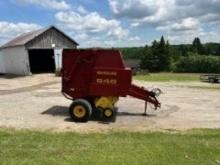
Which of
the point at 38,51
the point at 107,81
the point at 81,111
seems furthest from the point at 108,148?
the point at 38,51

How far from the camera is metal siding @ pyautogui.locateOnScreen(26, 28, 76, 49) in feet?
123

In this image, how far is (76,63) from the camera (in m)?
13.5

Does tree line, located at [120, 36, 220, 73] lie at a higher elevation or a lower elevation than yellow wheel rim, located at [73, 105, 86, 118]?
lower

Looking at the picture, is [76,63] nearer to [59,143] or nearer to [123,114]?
[123,114]

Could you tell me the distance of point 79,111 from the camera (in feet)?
42.1

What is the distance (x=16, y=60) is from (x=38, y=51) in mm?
3774

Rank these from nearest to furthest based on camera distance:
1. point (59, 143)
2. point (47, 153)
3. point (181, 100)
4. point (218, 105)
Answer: point (47, 153), point (59, 143), point (218, 105), point (181, 100)

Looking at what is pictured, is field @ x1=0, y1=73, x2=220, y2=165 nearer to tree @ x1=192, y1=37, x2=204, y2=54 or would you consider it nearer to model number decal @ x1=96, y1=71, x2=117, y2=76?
model number decal @ x1=96, y1=71, x2=117, y2=76

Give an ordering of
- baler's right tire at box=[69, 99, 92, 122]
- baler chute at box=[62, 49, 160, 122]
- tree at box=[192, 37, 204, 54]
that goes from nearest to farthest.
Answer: baler's right tire at box=[69, 99, 92, 122]
baler chute at box=[62, 49, 160, 122]
tree at box=[192, 37, 204, 54]

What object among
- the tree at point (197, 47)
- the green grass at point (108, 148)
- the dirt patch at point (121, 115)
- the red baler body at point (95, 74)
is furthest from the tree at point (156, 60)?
the green grass at point (108, 148)

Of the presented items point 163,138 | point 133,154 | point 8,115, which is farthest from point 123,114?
A: point 133,154

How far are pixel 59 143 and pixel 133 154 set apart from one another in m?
1.83

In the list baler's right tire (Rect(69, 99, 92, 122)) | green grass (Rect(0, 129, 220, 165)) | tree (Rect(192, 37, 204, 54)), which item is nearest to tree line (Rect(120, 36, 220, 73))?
tree (Rect(192, 37, 204, 54))

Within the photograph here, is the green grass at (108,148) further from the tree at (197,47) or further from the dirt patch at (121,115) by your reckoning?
the tree at (197,47)
